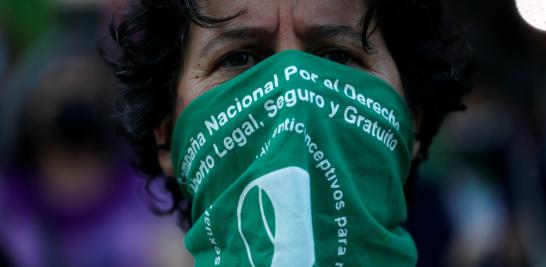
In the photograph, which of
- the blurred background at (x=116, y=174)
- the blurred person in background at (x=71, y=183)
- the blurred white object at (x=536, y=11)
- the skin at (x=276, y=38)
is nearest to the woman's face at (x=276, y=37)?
the skin at (x=276, y=38)

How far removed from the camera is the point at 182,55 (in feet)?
8.19

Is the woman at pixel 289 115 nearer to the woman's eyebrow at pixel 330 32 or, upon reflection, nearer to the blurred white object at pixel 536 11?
the woman's eyebrow at pixel 330 32

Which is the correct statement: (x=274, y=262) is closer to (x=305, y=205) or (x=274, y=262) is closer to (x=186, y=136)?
(x=305, y=205)

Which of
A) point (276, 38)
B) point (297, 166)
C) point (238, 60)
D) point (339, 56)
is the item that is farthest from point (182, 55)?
point (297, 166)

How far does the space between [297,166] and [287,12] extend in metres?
0.43

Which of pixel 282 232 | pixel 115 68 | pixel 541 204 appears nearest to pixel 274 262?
pixel 282 232

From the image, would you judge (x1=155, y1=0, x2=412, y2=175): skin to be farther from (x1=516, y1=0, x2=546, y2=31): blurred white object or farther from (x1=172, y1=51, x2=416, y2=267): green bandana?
(x1=516, y1=0, x2=546, y2=31): blurred white object

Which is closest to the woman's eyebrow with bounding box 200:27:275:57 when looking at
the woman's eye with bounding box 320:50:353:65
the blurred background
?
the woman's eye with bounding box 320:50:353:65

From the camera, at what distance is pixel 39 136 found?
4.35m

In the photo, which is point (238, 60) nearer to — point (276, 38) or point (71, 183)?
point (276, 38)

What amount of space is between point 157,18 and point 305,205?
78 cm

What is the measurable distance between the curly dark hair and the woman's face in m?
0.03

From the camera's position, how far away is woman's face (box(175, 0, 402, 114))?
2316 mm

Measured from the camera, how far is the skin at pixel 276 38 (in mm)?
2316
